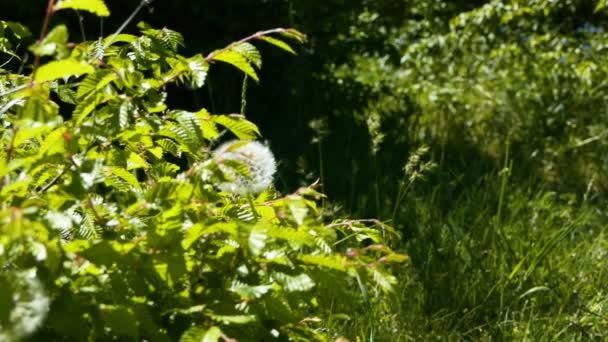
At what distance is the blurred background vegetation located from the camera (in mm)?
2871

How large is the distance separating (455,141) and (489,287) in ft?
8.33

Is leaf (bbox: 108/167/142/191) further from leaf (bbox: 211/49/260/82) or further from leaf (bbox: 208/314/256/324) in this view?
→ leaf (bbox: 208/314/256/324)

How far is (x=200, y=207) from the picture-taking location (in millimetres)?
1386

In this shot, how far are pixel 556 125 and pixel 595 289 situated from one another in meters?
2.42

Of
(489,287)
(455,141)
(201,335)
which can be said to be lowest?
(455,141)

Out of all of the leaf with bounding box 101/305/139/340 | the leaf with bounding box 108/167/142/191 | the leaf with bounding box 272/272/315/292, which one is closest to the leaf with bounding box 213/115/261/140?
the leaf with bounding box 108/167/142/191

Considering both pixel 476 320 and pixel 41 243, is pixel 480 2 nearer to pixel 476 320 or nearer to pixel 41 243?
pixel 476 320

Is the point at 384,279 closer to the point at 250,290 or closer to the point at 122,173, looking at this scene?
the point at 250,290

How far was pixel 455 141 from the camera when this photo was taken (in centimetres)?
537

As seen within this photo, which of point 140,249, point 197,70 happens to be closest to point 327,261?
point 140,249

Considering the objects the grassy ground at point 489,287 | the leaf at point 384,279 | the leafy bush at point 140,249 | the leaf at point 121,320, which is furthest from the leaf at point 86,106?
the grassy ground at point 489,287

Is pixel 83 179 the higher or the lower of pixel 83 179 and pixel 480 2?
the higher

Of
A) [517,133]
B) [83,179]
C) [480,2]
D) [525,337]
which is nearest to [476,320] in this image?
[525,337]

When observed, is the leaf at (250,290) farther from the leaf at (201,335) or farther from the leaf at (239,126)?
the leaf at (239,126)
